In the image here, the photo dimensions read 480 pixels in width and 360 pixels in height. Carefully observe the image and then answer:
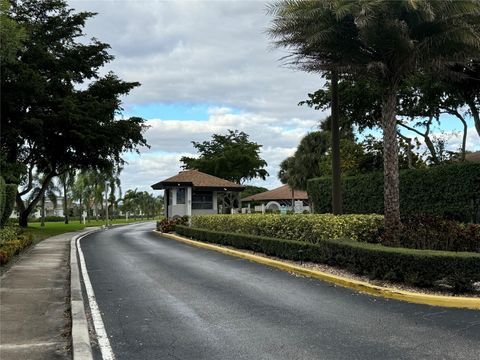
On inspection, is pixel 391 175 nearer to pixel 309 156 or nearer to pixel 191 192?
pixel 309 156

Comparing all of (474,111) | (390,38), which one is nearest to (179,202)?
(474,111)

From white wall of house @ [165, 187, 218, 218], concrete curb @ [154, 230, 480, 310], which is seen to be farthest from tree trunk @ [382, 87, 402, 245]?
white wall of house @ [165, 187, 218, 218]

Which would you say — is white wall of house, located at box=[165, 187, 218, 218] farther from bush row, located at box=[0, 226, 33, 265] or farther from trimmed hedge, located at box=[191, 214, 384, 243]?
trimmed hedge, located at box=[191, 214, 384, 243]

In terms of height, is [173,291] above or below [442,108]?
below

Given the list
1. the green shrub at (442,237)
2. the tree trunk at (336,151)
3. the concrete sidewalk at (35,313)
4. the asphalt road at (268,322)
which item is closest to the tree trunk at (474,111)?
the tree trunk at (336,151)

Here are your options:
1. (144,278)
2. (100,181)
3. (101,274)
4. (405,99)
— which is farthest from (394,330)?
(100,181)

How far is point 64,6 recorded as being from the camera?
124 feet

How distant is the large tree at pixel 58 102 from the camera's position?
103 ft

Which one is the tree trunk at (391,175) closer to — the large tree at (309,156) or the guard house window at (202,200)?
the large tree at (309,156)

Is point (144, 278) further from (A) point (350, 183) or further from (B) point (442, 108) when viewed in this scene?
(B) point (442, 108)

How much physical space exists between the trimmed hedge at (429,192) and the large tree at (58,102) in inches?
735

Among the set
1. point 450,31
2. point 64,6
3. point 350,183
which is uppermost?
point 64,6

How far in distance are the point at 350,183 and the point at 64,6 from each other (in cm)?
2566

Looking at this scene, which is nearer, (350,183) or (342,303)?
(342,303)
